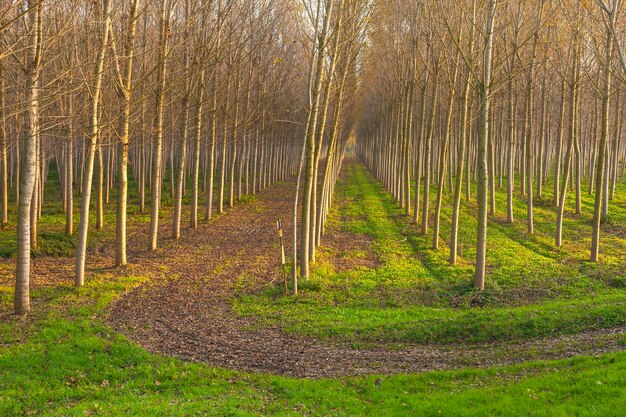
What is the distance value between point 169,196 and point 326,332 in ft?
76.7

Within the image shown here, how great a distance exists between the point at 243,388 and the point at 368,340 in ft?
10.5

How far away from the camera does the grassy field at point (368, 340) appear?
277 inches

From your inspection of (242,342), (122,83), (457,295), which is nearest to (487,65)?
(457,295)

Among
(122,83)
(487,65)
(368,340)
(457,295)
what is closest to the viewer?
(368,340)

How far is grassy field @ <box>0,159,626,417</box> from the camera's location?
7.03 m

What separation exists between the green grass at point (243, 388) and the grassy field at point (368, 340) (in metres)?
0.03

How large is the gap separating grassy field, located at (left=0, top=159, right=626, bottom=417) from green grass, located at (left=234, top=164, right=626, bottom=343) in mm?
41

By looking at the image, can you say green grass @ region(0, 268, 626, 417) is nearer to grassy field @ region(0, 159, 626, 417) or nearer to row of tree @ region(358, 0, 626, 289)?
grassy field @ region(0, 159, 626, 417)

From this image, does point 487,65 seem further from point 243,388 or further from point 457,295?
point 243,388

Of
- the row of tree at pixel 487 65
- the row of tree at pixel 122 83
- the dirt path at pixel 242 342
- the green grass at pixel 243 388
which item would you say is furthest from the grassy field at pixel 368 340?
the row of tree at pixel 122 83

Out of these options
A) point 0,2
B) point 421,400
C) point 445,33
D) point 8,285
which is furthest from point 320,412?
point 445,33

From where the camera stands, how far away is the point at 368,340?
34.1ft

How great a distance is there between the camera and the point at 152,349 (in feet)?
31.0

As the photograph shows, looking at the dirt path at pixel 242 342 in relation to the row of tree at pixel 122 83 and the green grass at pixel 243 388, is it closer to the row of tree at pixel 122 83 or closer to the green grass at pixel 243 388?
the green grass at pixel 243 388
